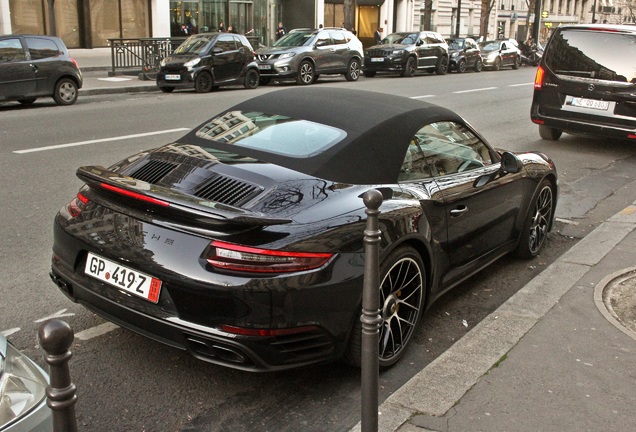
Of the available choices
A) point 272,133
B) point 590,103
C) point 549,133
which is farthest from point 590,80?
point 272,133

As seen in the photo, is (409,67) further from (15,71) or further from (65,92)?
(15,71)

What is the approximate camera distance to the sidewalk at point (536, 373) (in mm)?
3416

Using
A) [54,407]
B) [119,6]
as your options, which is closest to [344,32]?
[119,6]

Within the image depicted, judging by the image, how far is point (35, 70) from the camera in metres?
15.3

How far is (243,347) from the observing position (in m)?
3.37

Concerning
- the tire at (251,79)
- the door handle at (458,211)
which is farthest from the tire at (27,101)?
the door handle at (458,211)

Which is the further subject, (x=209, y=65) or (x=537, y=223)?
(x=209, y=65)

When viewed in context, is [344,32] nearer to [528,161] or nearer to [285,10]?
→ [285,10]

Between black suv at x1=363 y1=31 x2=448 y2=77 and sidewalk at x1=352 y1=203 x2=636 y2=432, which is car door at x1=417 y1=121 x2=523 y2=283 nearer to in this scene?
sidewalk at x1=352 y1=203 x2=636 y2=432

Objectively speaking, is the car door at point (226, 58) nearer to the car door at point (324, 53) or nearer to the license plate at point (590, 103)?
the car door at point (324, 53)

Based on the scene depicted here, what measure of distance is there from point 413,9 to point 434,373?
1902 inches

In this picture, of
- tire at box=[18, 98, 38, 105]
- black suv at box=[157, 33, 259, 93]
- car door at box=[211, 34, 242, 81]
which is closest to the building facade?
black suv at box=[157, 33, 259, 93]

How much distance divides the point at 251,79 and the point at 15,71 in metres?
7.50

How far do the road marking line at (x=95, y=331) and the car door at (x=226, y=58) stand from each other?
16117 millimetres
